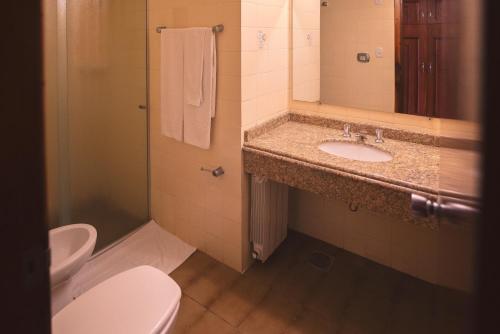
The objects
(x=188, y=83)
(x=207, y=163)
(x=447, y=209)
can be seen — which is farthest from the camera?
(x=207, y=163)

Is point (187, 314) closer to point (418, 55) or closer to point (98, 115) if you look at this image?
point (98, 115)

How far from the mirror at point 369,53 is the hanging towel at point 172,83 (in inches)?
29.0

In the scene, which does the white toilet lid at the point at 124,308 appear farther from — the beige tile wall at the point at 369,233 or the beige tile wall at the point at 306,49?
the beige tile wall at the point at 306,49

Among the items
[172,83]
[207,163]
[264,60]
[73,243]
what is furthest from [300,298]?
[172,83]

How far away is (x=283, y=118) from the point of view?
2.32 m

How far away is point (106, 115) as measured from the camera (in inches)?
89.7

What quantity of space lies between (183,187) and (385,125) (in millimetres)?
1321

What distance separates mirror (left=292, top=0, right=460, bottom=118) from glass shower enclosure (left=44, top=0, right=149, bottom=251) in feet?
3.54

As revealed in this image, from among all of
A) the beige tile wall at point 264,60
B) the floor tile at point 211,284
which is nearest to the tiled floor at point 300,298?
the floor tile at point 211,284

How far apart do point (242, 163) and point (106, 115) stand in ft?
3.18

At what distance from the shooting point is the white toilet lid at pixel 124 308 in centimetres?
121

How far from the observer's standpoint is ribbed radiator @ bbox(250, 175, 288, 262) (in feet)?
6.84

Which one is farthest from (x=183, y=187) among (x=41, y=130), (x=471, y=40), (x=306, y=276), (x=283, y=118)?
(x=471, y=40)

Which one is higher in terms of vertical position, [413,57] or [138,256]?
[413,57]
